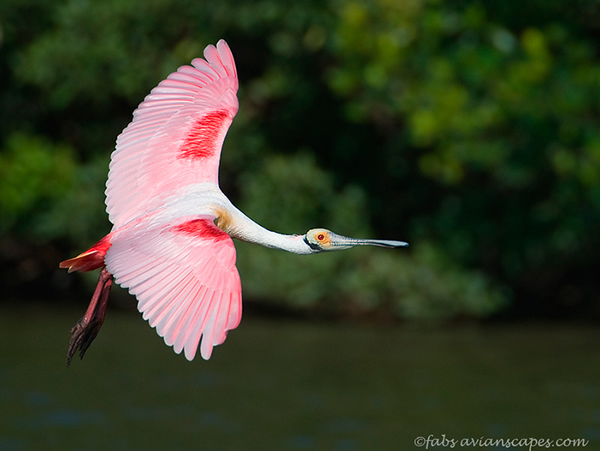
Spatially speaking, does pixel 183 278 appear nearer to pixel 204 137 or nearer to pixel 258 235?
pixel 258 235

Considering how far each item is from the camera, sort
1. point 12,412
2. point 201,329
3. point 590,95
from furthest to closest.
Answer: point 590,95, point 12,412, point 201,329

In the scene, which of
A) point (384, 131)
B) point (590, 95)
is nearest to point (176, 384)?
point (384, 131)

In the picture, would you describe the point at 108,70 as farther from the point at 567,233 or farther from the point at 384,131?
the point at 567,233

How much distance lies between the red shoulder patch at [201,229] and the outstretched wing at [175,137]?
2.03 ft

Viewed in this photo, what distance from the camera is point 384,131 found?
45.3 feet

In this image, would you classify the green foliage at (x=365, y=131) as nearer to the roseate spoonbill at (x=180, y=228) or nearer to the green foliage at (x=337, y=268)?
the green foliage at (x=337, y=268)

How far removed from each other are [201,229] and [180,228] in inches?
3.5

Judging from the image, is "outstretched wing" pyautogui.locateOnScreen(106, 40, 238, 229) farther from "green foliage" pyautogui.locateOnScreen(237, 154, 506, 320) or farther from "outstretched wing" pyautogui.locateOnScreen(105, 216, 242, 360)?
"green foliage" pyautogui.locateOnScreen(237, 154, 506, 320)

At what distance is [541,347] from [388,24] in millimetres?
4227

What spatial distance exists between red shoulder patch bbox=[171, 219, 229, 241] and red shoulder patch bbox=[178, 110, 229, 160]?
0.79 meters

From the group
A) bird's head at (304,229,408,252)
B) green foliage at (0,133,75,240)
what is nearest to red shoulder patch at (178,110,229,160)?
bird's head at (304,229,408,252)

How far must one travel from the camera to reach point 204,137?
550 centimetres

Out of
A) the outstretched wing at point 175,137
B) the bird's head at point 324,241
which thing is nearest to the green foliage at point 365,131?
the outstretched wing at point 175,137

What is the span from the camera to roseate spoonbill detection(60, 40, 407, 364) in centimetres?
431
